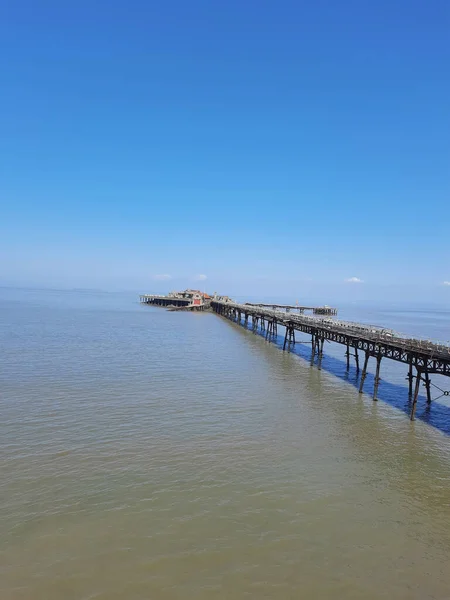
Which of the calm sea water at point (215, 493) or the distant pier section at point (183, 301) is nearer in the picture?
the calm sea water at point (215, 493)

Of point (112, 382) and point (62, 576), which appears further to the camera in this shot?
point (112, 382)

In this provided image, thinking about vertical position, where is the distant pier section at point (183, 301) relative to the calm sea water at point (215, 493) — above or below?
above

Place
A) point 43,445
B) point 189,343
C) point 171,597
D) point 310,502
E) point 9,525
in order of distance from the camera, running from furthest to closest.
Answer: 1. point 189,343
2. point 43,445
3. point 310,502
4. point 9,525
5. point 171,597

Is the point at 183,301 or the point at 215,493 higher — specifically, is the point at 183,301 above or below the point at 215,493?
above

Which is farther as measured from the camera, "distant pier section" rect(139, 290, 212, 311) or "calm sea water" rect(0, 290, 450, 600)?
"distant pier section" rect(139, 290, 212, 311)

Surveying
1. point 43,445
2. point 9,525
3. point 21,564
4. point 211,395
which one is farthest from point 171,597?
point 211,395

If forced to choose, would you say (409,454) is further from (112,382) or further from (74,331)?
(74,331)

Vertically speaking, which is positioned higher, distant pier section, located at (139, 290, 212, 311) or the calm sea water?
distant pier section, located at (139, 290, 212, 311)

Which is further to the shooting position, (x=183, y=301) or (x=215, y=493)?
(x=183, y=301)
